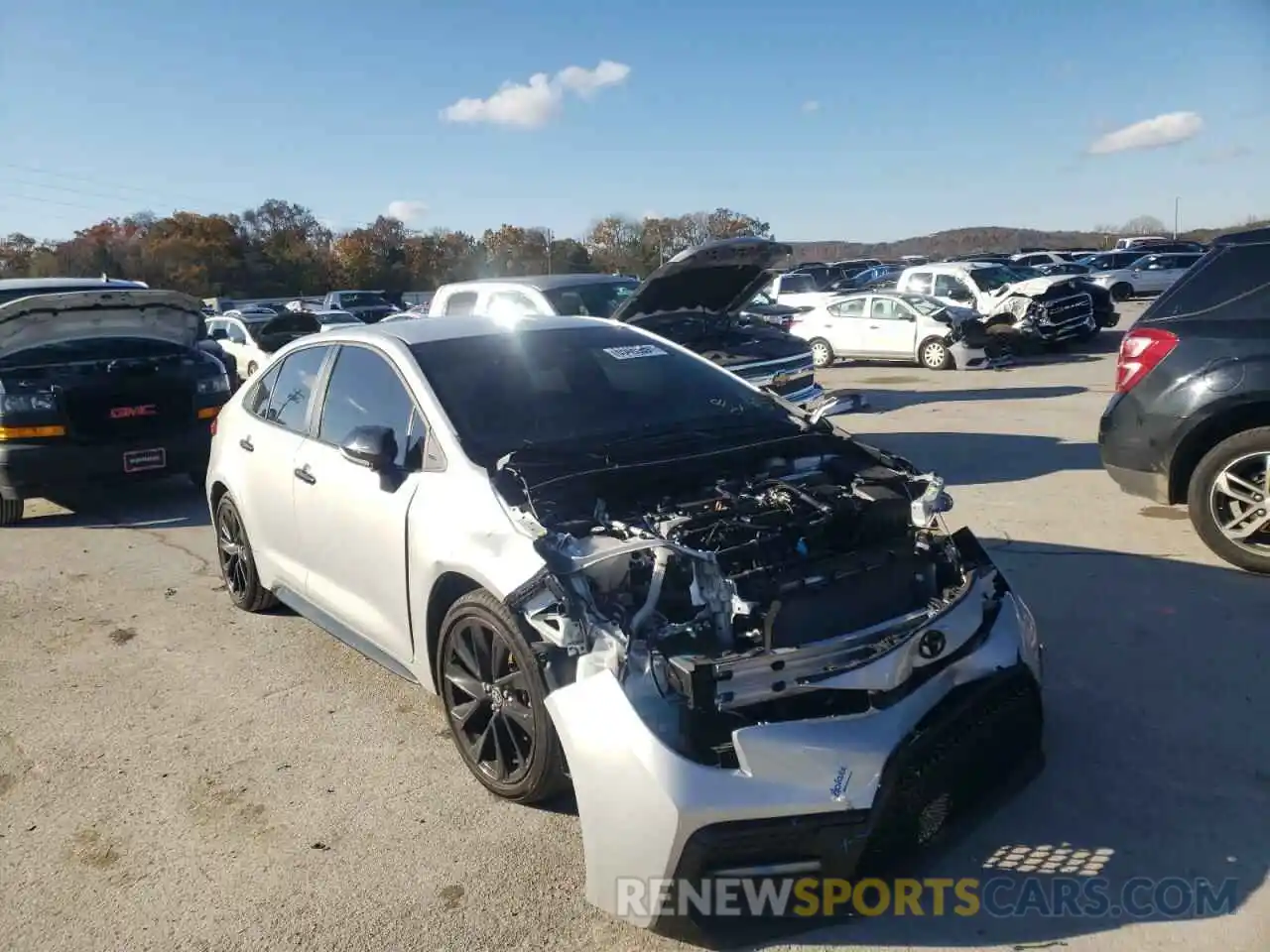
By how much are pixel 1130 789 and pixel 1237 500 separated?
2.84 metres

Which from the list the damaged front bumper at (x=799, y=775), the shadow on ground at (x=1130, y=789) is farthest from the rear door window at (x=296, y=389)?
the shadow on ground at (x=1130, y=789)

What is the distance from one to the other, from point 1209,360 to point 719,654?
415 centimetres

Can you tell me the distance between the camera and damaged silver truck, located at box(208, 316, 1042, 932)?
274 centimetres

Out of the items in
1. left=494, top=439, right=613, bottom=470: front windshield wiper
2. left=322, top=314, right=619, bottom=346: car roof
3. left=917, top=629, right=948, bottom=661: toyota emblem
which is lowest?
left=917, top=629, right=948, bottom=661: toyota emblem

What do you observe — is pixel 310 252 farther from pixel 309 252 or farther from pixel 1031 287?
pixel 1031 287

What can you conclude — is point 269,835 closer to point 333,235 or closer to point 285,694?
point 285,694

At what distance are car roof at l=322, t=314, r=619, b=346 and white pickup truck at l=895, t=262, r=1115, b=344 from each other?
14286 mm

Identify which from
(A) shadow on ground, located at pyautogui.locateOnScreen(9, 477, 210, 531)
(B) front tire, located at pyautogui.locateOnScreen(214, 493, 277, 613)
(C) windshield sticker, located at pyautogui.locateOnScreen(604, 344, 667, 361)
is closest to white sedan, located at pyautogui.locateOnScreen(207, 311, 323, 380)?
(A) shadow on ground, located at pyautogui.locateOnScreen(9, 477, 210, 531)

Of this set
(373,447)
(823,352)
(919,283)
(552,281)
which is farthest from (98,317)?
(919,283)

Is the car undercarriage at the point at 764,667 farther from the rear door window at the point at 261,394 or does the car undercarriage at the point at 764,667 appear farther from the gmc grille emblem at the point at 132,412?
the gmc grille emblem at the point at 132,412

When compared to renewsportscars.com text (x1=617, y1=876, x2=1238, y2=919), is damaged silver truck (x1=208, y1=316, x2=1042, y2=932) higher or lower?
higher

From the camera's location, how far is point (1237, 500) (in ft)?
18.3

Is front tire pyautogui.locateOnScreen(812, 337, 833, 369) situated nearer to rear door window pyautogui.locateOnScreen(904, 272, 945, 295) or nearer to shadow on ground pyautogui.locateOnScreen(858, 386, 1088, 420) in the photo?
shadow on ground pyautogui.locateOnScreen(858, 386, 1088, 420)

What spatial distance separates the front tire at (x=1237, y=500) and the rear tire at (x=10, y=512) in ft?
28.2
